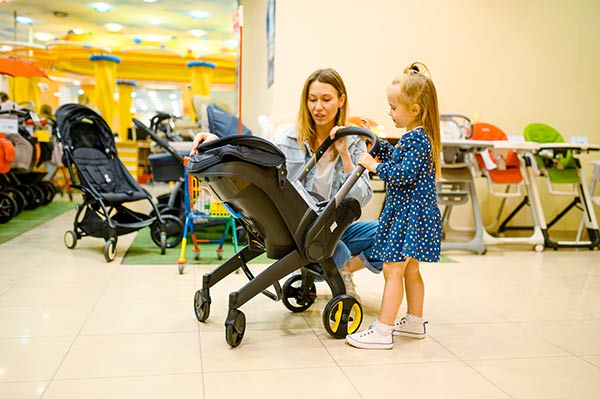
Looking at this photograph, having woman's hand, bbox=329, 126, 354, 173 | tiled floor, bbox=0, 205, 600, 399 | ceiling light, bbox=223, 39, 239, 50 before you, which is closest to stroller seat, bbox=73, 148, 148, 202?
tiled floor, bbox=0, 205, 600, 399

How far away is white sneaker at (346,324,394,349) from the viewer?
233cm

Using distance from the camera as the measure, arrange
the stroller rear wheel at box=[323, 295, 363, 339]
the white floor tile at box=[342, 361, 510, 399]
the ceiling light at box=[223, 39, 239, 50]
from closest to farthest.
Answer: the white floor tile at box=[342, 361, 510, 399] → the stroller rear wheel at box=[323, 295, 363, 339] → the ceiling light at box=[223, 39, 239, 50]

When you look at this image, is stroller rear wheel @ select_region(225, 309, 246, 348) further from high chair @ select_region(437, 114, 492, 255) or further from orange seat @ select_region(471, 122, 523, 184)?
orange seat @ select_region(471, 122, 523, 184)

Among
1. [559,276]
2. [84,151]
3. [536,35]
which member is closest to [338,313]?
[559,276]

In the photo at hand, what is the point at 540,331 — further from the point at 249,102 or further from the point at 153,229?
the point at 249,102

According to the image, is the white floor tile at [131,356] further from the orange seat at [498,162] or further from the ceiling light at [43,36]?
the ceiling light at [43,36]

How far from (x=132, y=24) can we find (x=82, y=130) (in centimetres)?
958

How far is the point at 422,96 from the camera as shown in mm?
2361

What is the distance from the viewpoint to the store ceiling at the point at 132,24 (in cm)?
1132

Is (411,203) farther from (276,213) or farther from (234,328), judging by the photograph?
(234,328)

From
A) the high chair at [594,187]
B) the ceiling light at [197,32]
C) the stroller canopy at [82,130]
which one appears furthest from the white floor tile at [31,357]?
the ceiling light at [197,32]

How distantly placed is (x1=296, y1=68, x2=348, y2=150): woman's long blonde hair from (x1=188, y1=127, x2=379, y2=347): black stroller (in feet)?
0.49

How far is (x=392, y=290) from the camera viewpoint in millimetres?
2357

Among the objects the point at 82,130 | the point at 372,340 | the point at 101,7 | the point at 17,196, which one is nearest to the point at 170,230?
the point at 82,130
